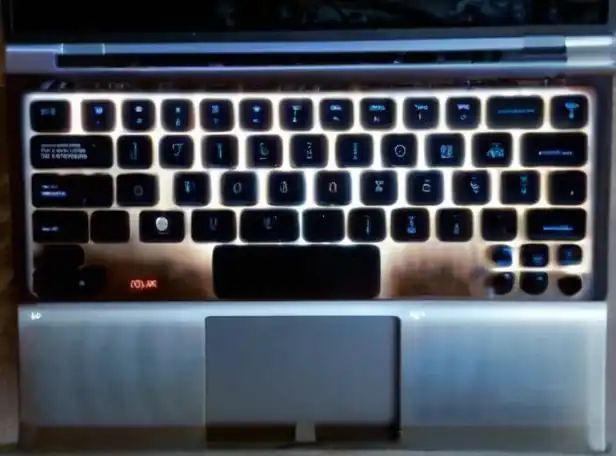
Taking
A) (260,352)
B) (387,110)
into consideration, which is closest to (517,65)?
(387,110)

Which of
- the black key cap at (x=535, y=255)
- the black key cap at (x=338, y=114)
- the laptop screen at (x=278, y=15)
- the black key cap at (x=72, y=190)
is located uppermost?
the laptop screen at (x=278, y=15)

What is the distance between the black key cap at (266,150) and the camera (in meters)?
0.36

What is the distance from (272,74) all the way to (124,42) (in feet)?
0.23

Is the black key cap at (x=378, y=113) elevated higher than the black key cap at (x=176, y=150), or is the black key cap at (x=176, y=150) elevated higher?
the black key cap at (x=378, y=113)

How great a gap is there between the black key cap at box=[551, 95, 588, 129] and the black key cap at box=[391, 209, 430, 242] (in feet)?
0.24

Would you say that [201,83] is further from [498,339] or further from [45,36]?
[498,339]

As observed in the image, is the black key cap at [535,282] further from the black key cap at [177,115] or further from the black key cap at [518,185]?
the black key cap at [177,115]

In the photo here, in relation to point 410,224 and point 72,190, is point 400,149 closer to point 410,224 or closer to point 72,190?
point 410,224

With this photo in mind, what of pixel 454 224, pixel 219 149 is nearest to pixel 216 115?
pixel 219 149

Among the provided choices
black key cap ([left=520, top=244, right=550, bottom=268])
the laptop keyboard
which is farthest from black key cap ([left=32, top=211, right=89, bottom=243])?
black key cap ([left=520, top=244, right=550, bottom=268])

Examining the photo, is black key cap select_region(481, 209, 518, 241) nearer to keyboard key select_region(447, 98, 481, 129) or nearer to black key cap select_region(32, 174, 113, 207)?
keyboard key select_region(447, 98, 481, 129)

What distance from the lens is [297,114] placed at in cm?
35

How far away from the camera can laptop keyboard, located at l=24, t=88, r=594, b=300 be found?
13.9 inches

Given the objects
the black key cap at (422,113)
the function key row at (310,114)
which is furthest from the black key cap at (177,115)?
the black key cap at (422,113)
